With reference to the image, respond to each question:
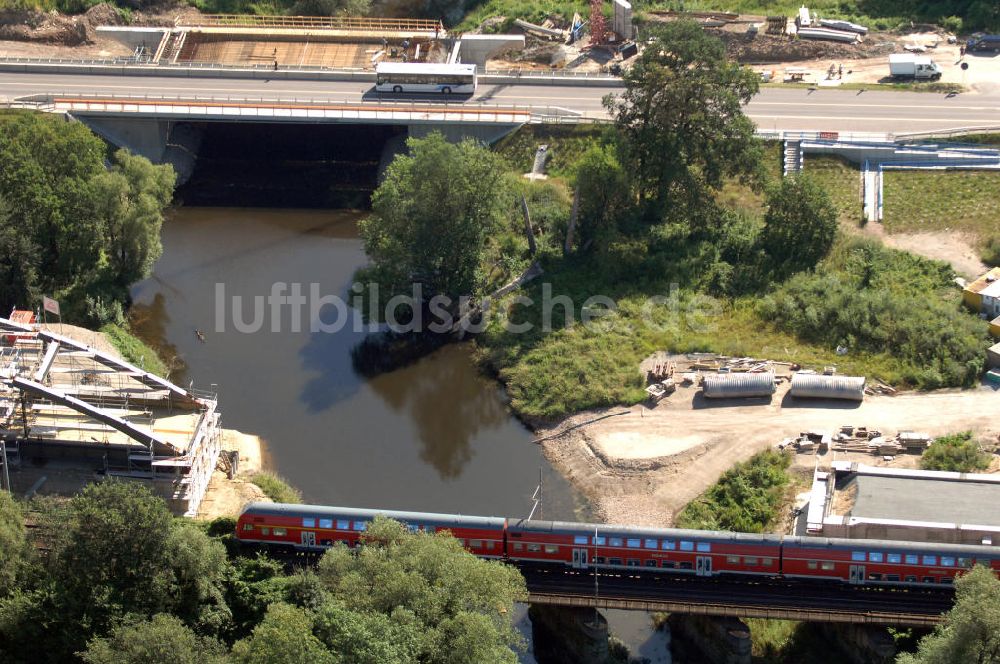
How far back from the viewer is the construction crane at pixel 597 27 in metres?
128

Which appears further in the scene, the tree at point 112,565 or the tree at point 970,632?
the tree at point 112,565

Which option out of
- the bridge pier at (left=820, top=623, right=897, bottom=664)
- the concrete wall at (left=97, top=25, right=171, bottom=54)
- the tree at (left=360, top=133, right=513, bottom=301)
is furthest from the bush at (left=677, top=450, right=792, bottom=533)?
the concrete wall at (left=97, top=25, right=171, bottom=54)

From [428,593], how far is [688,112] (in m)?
48.6

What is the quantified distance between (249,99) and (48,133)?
2383 cm

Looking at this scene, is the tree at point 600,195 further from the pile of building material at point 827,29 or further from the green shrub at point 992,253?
the pile of building material at point 827,29

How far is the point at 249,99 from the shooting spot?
390ft

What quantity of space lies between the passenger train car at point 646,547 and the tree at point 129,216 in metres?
32.4

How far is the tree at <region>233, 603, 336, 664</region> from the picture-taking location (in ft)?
198

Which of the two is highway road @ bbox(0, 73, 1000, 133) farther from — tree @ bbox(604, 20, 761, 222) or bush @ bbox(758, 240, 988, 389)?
bush @ bbox(758, 240, 988, 389)

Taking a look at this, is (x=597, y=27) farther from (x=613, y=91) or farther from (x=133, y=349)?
(x=133, y=349)

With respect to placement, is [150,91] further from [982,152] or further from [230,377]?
[982,152]

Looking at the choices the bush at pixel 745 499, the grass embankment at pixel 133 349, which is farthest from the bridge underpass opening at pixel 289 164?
the bush at pixel 745 499

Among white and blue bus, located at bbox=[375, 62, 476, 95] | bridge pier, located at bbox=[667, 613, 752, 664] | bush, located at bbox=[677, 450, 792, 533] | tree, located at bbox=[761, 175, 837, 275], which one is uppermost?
white and blue bus, located at bbox=[375, 62, 476, 95]

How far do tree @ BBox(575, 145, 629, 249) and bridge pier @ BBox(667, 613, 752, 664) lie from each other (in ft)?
119
